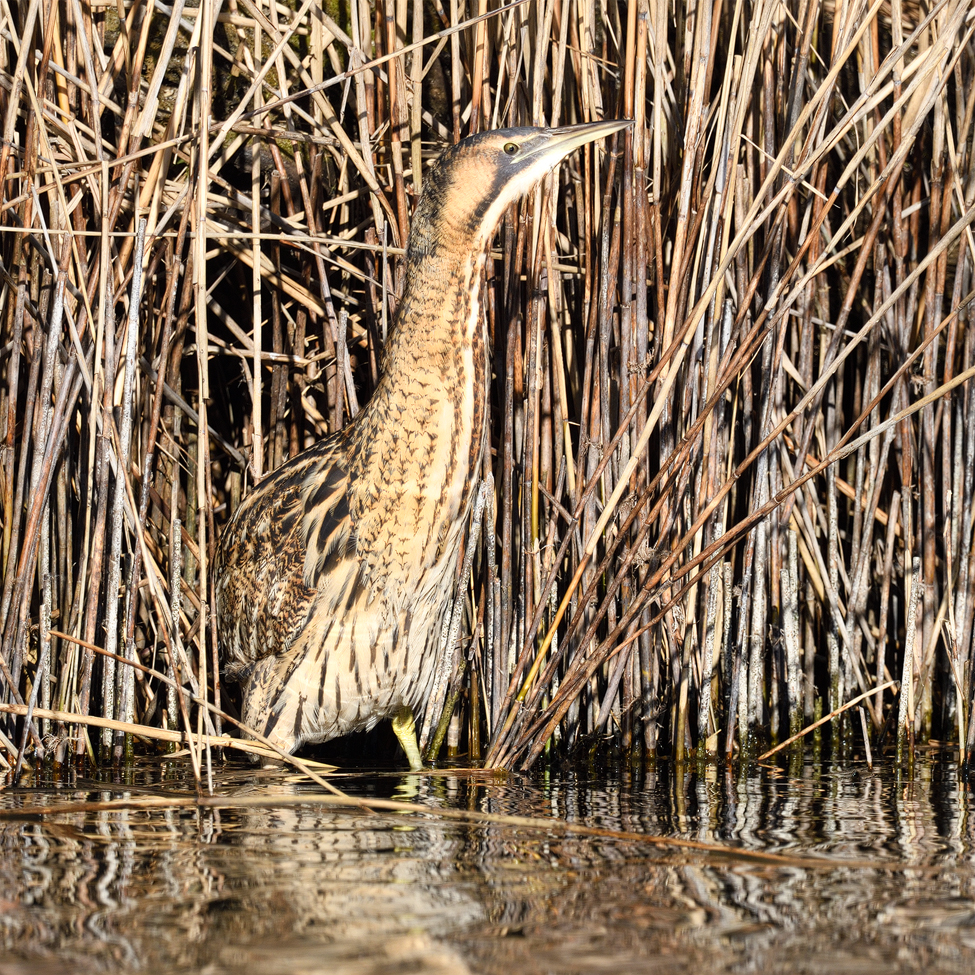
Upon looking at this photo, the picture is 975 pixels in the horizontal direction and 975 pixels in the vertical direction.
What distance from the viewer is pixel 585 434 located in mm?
3443

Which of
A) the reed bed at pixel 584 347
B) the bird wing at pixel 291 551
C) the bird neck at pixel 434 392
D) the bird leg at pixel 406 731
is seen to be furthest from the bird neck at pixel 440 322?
the bird leg at pixel 406 731

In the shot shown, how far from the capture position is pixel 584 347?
3633 millimetres

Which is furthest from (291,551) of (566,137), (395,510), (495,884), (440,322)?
(495,884)

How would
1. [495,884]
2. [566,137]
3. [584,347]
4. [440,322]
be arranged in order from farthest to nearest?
[584,347], [440,322], [566,137], [495,884]

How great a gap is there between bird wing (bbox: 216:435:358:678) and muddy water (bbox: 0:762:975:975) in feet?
1.94

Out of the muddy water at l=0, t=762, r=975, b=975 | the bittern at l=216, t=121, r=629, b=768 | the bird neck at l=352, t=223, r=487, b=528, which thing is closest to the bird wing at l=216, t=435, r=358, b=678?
the bittern at l=216, t=121, r=629, b=768

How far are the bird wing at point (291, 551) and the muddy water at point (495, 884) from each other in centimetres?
59

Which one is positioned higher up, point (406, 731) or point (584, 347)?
point (584, 347)

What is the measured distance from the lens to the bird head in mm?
3086

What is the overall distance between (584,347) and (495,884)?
6.34ft

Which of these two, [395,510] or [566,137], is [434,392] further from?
[566,137]

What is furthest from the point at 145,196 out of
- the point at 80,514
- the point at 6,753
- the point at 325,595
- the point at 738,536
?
the point at 738,536

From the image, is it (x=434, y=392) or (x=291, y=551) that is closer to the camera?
(x=434, y=392)

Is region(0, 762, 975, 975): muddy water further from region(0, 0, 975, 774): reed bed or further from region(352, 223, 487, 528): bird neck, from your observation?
region(352, 223, 487, 528): bird neck
